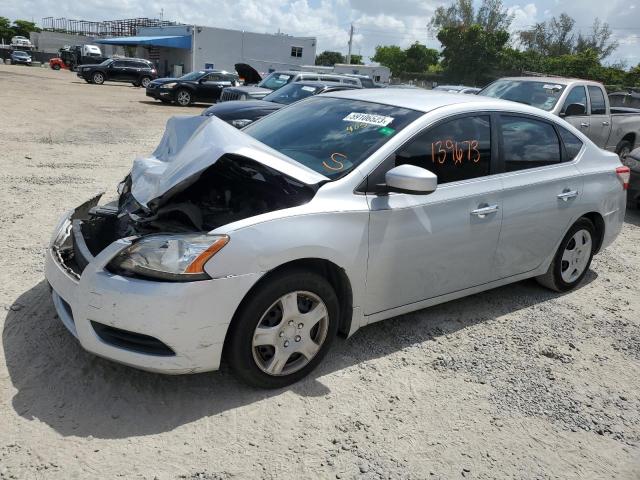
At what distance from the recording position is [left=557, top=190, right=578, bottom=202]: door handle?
4.50m

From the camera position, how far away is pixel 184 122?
4254 millimetres

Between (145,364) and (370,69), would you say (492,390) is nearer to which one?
(145,364)

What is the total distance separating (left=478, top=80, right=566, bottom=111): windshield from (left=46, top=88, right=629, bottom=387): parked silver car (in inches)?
198

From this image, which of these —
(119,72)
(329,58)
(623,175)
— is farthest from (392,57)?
(623,175)

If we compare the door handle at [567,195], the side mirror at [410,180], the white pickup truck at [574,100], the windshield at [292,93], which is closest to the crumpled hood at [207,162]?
the side mirror at [410,180]

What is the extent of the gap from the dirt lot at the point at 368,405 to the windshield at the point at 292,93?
8026mm

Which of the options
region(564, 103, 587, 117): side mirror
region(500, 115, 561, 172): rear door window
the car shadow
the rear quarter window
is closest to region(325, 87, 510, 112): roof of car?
region(500, 115, 561, 172): rear door window

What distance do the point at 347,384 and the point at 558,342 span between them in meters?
1.78

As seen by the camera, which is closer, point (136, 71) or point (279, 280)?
point (279, 280)

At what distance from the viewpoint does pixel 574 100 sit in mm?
9539

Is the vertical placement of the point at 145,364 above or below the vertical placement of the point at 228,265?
below

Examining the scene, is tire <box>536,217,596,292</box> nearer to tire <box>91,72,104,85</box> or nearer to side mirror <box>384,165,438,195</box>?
side mirror <box>384,165,438,195</box>

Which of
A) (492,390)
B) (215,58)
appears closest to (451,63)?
(215,58)

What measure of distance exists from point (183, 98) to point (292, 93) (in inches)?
494
